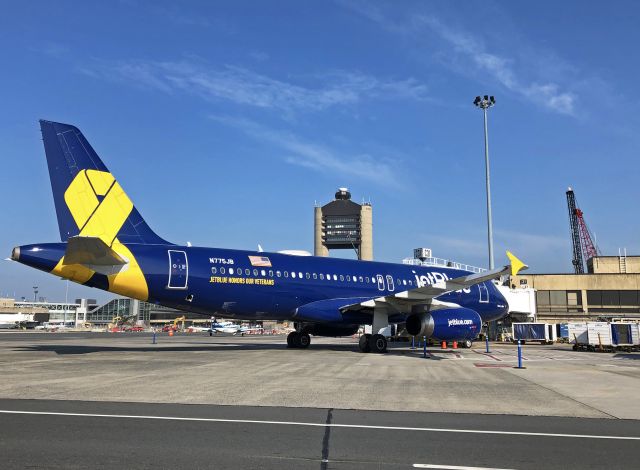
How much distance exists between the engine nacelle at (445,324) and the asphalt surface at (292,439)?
595 inches

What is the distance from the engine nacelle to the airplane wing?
0.77 m

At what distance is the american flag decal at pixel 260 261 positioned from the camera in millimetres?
23547

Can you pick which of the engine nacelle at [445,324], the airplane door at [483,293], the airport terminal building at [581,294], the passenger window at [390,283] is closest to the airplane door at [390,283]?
the passenger window at [390,283]

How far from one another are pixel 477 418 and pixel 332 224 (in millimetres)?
109590

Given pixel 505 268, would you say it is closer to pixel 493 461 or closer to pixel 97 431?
pixel 493 461

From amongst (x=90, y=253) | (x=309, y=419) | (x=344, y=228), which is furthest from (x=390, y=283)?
(x=344, y=228)

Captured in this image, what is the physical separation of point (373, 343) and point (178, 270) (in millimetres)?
9674

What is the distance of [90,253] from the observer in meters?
18.2

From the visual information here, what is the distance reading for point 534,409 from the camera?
9.36 metres

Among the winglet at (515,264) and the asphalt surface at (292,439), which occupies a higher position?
the winglet at (515,264)

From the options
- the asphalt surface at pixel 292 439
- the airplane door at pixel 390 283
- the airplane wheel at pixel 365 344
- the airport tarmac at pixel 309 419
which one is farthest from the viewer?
the airplane door at pixel 390 283

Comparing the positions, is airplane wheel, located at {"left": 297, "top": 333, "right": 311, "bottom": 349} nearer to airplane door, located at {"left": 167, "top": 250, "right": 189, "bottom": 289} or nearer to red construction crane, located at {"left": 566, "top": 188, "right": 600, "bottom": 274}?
airplane door, located at {"left": 167, "top": 250, "right": 189, "bottom": 289}

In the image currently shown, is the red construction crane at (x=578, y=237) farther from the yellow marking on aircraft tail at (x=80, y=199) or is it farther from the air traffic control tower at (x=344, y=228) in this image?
the yellow marking on aircraft tail at (x=80, y=199)

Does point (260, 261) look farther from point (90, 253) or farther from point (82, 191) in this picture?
point (82, 191)
